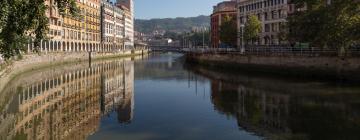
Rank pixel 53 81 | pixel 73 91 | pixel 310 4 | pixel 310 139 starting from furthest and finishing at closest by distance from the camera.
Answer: pixel 310 4, pixel 53 81, pixel 73 91, pixel 310 139

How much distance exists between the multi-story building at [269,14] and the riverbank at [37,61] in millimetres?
42047

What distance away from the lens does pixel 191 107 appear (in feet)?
135

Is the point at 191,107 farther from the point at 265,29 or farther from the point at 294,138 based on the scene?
the point at 265,29

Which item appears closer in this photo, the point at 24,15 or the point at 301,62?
the point at 24,15

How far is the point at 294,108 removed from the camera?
3809cm

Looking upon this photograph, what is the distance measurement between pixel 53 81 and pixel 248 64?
40340mm

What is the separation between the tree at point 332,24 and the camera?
58844mm

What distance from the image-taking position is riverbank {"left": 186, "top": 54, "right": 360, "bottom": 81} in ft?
194

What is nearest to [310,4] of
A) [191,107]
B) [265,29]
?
[191,107]

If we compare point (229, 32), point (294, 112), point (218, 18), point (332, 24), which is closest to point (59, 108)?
point (294, 112)

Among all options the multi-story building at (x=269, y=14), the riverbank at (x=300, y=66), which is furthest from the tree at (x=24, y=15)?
the multi-story building at (x=269, y=14)

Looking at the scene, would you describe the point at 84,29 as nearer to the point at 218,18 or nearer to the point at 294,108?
the point at 218,18

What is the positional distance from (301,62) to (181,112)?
36169 mm

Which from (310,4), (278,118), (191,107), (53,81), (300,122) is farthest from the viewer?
(310,4)
